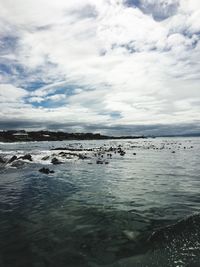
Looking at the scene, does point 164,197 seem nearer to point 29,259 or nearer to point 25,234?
point 25,234

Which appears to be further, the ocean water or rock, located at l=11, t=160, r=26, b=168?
rock, located at l=11, t=160, r=26, b=168

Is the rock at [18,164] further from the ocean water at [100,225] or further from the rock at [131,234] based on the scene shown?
the rock at [131,234]

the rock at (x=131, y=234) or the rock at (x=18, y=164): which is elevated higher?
the rock at (x=18, y=164)

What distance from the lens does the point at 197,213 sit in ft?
38.9

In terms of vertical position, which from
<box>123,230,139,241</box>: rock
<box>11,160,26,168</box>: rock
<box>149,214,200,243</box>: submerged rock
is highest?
<box>11,160,26,168</box>: rock

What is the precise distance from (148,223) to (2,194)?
9.77 m

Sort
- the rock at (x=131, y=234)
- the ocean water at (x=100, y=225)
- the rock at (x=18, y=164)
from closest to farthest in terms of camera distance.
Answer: the ocean water at (x=100, y=225) < the rock at (x=131, y=234) < the rock at (x=18, y=164)

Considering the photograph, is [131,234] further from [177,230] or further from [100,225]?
[177,230]

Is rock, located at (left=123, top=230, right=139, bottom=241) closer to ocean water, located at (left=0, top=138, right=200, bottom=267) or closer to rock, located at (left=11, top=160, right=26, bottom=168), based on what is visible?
ocean water, located at (left=0, top=138, right=200, bottom=267)

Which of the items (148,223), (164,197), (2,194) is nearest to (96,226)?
(148,223)

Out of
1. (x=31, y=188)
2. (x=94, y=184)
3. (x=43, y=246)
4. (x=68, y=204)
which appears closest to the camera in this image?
(x=43, y=246)

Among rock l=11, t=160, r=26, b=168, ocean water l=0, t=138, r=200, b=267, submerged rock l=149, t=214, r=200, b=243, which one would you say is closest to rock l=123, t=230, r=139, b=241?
ocean water l=0, t=138, r=200, b=267

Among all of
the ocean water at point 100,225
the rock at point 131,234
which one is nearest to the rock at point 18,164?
the ocean water at point 100,225

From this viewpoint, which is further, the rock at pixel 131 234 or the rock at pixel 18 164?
the rock at pixel 18 164
